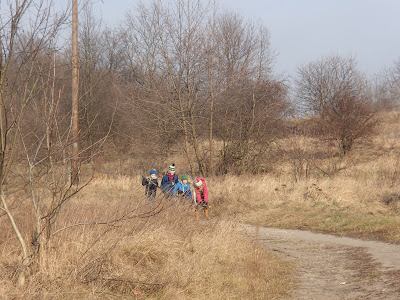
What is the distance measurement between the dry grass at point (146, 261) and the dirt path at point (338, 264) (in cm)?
41

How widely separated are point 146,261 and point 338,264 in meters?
3.75

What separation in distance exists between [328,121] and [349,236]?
1613 cm

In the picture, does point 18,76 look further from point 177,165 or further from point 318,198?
point 177,165

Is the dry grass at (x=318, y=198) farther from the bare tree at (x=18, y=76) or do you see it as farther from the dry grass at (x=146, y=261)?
the bare tree at (x=18, y=76)

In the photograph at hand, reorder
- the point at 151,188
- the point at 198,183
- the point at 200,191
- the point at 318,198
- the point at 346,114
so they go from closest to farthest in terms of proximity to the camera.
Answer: the point at 151,188, the point at 198,183, the point at 200,191, the point at 318,198, the point at 346,114

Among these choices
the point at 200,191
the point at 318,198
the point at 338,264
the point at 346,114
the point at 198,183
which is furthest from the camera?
the point at 346,114

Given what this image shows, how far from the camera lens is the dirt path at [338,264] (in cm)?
693

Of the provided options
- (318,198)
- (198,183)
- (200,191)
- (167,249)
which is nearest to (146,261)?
(167,249)

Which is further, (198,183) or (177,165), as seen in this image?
(177,165)

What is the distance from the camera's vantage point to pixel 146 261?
6.95 meters

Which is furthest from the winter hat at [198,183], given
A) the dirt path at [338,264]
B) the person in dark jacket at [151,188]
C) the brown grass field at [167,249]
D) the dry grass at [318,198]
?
the brown grass field at [167,249]

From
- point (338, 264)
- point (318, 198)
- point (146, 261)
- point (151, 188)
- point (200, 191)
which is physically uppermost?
point (151, 188)

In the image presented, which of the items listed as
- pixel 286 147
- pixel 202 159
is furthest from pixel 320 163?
pixel 202 159

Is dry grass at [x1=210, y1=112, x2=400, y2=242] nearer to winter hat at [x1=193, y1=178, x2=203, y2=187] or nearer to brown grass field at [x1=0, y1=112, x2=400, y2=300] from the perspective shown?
brown grass field at [x1=0, y1=112, x2=400, y2=300]
